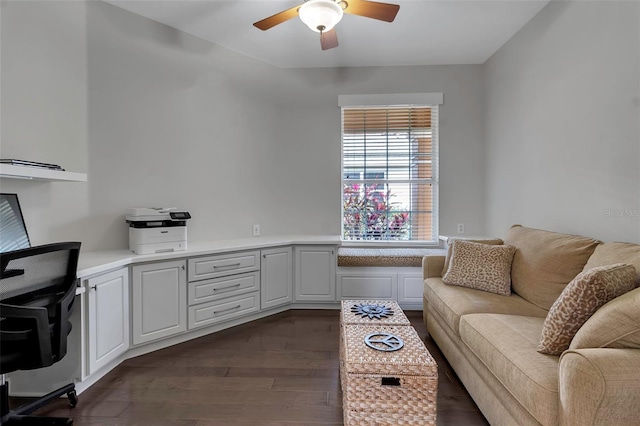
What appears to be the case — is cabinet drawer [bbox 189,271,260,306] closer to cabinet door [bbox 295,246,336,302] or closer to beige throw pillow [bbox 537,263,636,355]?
cabinet door [bbox 295,246,336,302]

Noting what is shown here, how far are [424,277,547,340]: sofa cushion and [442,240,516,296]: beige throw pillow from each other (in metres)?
0.06

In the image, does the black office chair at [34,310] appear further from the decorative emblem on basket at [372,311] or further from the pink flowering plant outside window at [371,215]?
the pink flowering plant outside window at [371,215]

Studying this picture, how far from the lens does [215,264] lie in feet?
8.96

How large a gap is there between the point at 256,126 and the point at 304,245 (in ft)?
4.96

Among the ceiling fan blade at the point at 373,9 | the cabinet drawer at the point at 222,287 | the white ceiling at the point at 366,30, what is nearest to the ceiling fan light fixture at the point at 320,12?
the ceiling fan blade at the point at 373,9

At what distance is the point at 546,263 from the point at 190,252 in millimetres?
2686

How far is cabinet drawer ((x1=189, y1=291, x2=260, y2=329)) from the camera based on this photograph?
2.63 meters

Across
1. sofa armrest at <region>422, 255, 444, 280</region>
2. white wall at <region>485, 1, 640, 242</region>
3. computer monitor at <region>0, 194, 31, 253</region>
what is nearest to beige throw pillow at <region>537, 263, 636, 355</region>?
white wall at <region>485, 1, 640, 242</region>

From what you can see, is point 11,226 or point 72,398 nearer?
point 72,398

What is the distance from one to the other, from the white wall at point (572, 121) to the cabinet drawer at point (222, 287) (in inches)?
106

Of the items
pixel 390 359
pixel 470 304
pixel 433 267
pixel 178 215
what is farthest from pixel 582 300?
pixel 178 215

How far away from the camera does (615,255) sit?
5.28 ft

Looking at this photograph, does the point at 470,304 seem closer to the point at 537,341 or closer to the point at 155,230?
the point at 537,341

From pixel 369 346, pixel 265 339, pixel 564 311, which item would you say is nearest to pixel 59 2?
pixel 265 339
